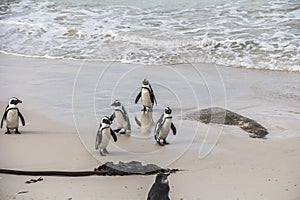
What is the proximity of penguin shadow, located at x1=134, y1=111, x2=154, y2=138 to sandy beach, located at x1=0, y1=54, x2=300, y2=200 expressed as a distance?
35mm

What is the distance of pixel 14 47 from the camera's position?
8.59 meters

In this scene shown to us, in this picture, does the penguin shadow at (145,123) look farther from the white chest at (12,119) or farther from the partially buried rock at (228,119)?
the white chest at (12,119)

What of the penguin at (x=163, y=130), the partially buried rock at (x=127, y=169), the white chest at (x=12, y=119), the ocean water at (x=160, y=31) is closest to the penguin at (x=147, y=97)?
the penguin at (x=163, y=130)

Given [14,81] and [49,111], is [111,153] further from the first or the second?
[14,81]

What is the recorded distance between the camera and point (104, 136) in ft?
12.5

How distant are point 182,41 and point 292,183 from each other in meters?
5.72

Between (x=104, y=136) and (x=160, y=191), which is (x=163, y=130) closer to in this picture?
(x=104, y=136)

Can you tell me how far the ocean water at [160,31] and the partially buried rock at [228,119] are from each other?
2.48m

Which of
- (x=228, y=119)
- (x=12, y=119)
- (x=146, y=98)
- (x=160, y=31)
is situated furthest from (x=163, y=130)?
(x=160, y=31)

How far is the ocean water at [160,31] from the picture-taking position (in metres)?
7.70

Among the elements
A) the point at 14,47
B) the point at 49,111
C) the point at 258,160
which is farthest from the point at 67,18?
the point at 258,160

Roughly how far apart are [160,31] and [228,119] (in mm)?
5036

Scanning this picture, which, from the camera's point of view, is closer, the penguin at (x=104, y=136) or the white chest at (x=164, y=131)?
the penguin at (x=104, y=136)

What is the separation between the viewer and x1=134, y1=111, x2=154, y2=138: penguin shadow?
4303 millimetres
